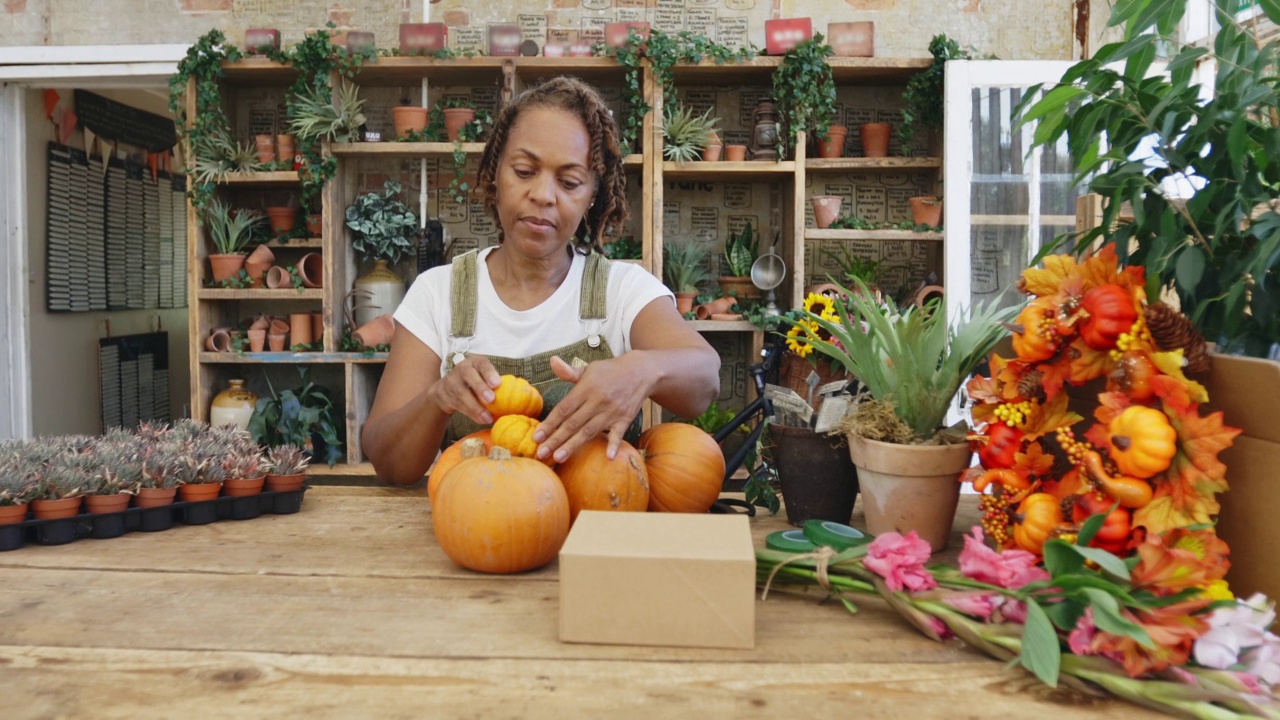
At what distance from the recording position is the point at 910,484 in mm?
1120

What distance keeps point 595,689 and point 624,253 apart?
11.7 feet

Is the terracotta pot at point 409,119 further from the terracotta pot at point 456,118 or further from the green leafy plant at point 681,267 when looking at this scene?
the green leafy plant at point 681,267

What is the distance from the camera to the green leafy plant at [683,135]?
13.7 ft

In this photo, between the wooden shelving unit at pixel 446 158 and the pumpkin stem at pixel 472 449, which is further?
the wooden shelving unit at pixel 446 158

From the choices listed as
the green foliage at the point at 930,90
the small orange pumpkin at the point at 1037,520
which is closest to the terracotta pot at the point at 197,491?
the small orange pumpkin at the point at 1037,520

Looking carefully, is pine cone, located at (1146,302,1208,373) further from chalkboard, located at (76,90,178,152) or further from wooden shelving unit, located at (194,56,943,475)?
chalkboard, located at (76,90,178,152)

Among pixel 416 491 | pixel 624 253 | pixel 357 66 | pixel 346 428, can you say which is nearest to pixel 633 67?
pixel 624 253

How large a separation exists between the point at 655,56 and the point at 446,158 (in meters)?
1.17

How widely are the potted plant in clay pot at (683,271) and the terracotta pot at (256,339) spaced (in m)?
1.89

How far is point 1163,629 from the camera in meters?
0.72

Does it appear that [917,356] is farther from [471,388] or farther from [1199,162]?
[471,388]

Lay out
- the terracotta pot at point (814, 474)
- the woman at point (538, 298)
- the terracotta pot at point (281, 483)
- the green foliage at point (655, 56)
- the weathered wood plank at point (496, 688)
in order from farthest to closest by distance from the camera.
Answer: the green foliage at point (655, 56) → the woman at point (538, 298) → the terracotta pot at point (281, 483) → the terracotta pot at point (814, 474) → the weathered wood plank at point (496, 688)

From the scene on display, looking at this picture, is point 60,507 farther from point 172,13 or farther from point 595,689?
point 172,13

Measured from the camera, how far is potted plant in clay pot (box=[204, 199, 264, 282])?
425 centimetres
